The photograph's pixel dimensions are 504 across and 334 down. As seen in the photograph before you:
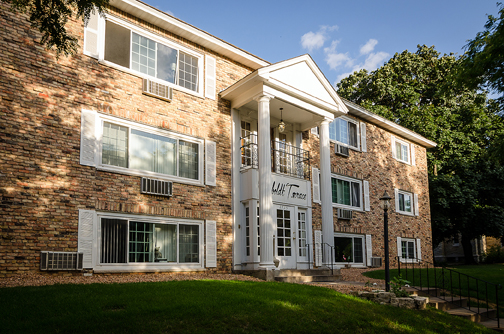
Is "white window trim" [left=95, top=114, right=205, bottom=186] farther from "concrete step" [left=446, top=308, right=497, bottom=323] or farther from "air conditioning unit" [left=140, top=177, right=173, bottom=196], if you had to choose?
"concrete step" [left=446, top=308, right=497, bottom=323]

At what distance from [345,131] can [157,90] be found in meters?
9.82

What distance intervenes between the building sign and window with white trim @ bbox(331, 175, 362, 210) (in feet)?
9.80

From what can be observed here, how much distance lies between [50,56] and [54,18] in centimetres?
325

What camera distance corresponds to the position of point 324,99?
591 inches

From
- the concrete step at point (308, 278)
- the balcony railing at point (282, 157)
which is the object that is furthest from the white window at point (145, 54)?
the concrete step at point (308, 278)

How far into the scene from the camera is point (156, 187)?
11.7m

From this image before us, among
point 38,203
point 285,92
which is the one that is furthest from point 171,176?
point 285,92

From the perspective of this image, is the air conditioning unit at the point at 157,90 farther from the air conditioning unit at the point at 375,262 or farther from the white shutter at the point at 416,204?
the white shutter at the point at 416,204

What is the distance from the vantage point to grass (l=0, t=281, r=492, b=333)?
235 inches

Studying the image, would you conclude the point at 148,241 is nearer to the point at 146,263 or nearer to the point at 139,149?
the point at 146,263

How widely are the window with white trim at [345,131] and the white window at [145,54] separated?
23.9 ft

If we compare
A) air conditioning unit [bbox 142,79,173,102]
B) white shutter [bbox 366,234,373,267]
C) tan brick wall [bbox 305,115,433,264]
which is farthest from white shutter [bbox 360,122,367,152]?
air conditioning unit [bbox 142,79,173,102]

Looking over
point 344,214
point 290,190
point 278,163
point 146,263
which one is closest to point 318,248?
point 290,190

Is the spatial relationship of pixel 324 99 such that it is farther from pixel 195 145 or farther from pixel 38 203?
pixel 38 203
